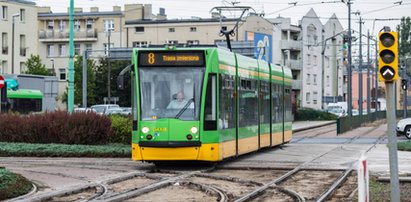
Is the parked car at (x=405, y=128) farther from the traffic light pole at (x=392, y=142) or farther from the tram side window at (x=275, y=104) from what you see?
the traffic light pole at (x=392, y=142)

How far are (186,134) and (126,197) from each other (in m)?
5.84

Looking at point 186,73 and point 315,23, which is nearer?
point 186,73

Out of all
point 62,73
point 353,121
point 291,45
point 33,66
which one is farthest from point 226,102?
point 291,45

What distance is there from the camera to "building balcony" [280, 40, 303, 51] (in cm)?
10147

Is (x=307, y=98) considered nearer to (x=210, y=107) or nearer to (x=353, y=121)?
(x=353, y=121)

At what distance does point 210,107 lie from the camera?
21484 mm

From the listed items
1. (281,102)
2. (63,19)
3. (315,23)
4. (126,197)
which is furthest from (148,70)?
(315,23)

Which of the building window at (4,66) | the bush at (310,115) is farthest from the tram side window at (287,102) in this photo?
the bush at (310,115)

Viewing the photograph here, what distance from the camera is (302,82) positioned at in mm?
105000

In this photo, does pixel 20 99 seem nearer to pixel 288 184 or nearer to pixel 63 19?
pixel 288 184

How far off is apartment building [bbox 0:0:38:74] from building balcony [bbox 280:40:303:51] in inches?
1243

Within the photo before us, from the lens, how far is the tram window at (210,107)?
21375 millimetres

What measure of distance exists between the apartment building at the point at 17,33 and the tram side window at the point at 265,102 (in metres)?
53.3

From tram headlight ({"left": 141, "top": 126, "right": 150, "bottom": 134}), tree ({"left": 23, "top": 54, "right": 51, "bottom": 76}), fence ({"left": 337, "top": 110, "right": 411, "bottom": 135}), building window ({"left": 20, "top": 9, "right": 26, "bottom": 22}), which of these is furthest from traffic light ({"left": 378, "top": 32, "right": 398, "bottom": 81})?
building window ({"left": 20, "top": 9, "right": 26, "bottom": 22})
